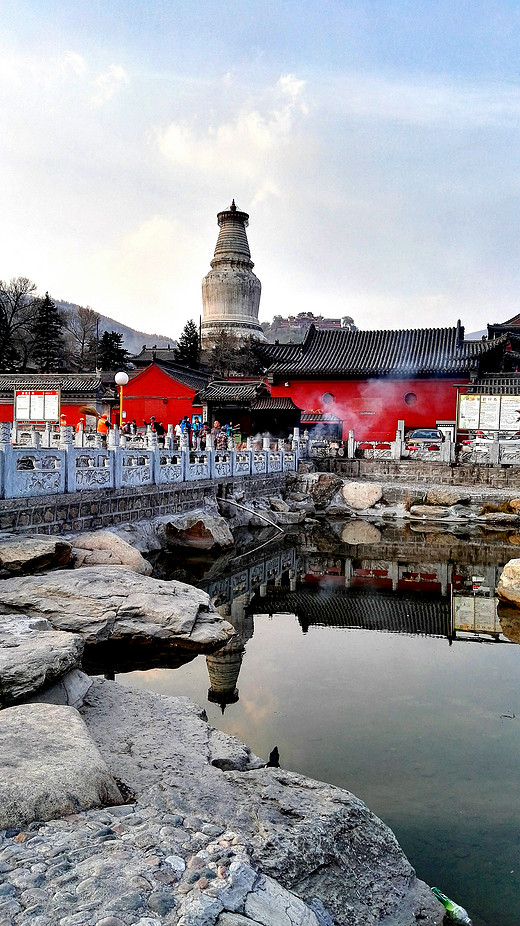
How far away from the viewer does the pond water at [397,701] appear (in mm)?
5070

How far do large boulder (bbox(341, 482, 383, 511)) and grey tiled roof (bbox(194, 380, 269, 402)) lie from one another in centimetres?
939

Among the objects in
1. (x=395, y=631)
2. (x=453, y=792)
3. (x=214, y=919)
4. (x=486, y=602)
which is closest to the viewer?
(x=214, y=919)

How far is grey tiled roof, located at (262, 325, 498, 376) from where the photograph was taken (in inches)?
1283

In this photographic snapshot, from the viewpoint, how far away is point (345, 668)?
9.05 metres

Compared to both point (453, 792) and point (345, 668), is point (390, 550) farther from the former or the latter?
point (453, 792)

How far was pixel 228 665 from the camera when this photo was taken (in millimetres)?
8750

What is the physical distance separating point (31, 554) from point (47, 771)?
7.28 m

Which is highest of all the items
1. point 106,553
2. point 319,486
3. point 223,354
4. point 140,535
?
point 223,354

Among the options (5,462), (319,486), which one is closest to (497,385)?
(319,486)

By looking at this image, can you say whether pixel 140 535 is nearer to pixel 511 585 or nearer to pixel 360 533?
pixel 511 585

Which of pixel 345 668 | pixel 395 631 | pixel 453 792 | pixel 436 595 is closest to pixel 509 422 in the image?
pixel 436 595

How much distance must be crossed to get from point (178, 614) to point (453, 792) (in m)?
4.26

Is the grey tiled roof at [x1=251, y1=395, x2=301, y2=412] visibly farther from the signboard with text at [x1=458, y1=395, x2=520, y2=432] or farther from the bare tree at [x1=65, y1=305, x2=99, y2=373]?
the bare tree at [x1=65, y1=305, x2=99, y2=373]

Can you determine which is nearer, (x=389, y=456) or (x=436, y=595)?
(x=436, y=595)
